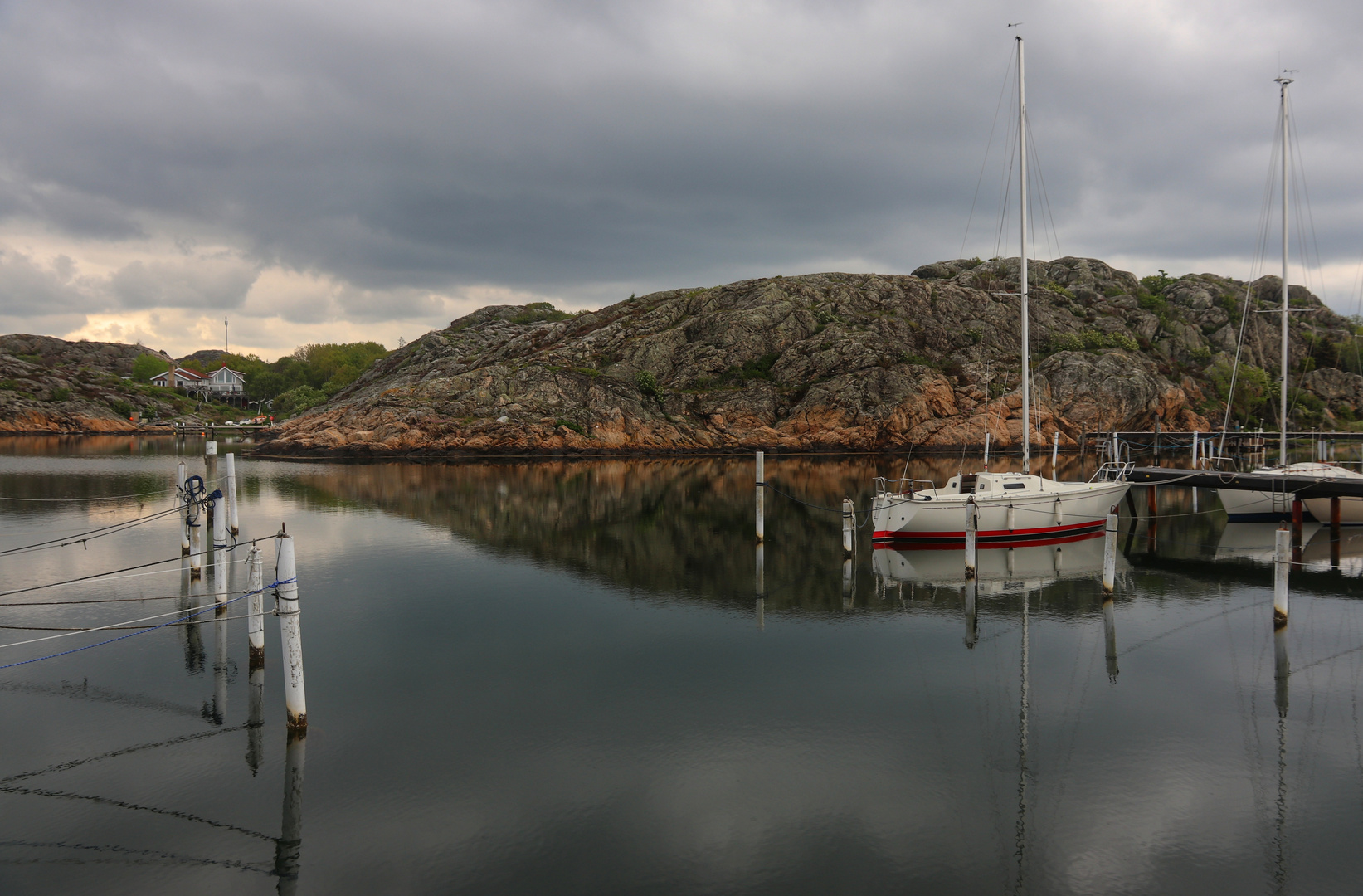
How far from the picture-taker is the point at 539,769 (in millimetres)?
12828

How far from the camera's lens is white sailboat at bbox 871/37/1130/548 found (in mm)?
29969

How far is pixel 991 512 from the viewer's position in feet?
99.5

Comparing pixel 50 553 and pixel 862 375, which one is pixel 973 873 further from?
pixel 862 375

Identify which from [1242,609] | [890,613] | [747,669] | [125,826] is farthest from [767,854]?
[1242,609]

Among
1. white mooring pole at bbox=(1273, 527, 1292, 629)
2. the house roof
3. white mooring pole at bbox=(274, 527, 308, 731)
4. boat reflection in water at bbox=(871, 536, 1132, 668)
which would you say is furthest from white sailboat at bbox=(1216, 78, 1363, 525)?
the house roof

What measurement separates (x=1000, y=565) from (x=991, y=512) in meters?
2.49

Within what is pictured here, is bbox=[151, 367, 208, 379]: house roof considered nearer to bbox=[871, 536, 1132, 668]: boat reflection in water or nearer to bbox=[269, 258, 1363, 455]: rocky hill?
bbox=[269, 258, 1363, 455]: rocky hill

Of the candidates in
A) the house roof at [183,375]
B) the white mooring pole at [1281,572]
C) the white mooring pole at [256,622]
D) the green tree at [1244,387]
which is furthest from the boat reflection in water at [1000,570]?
the house roof at [183,375]

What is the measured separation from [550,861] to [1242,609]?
23.1 metres

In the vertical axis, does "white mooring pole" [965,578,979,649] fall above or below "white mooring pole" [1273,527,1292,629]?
below

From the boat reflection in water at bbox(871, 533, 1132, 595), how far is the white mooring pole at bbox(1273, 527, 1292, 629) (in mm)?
6640

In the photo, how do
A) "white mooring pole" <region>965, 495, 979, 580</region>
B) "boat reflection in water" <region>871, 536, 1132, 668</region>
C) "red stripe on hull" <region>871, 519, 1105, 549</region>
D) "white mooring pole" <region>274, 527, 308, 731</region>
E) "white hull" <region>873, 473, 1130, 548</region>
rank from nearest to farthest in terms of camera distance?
1. "white mooring pole" <region>274, 527, 308, 731</region>
2. "boat reflection in water" <region>871, 536, 1132, 668</region>
3. "white mooring pole" <region>965, 495, 979, 580</region>
4. "white hull" <region>873, 473, 1130, 548</region>
5. "red stripe on hull" <region>871, 519, 1105, 549</region>

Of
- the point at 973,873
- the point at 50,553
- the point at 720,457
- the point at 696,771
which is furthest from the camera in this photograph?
the point at 720,457

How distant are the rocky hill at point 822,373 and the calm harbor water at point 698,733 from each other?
205ft
